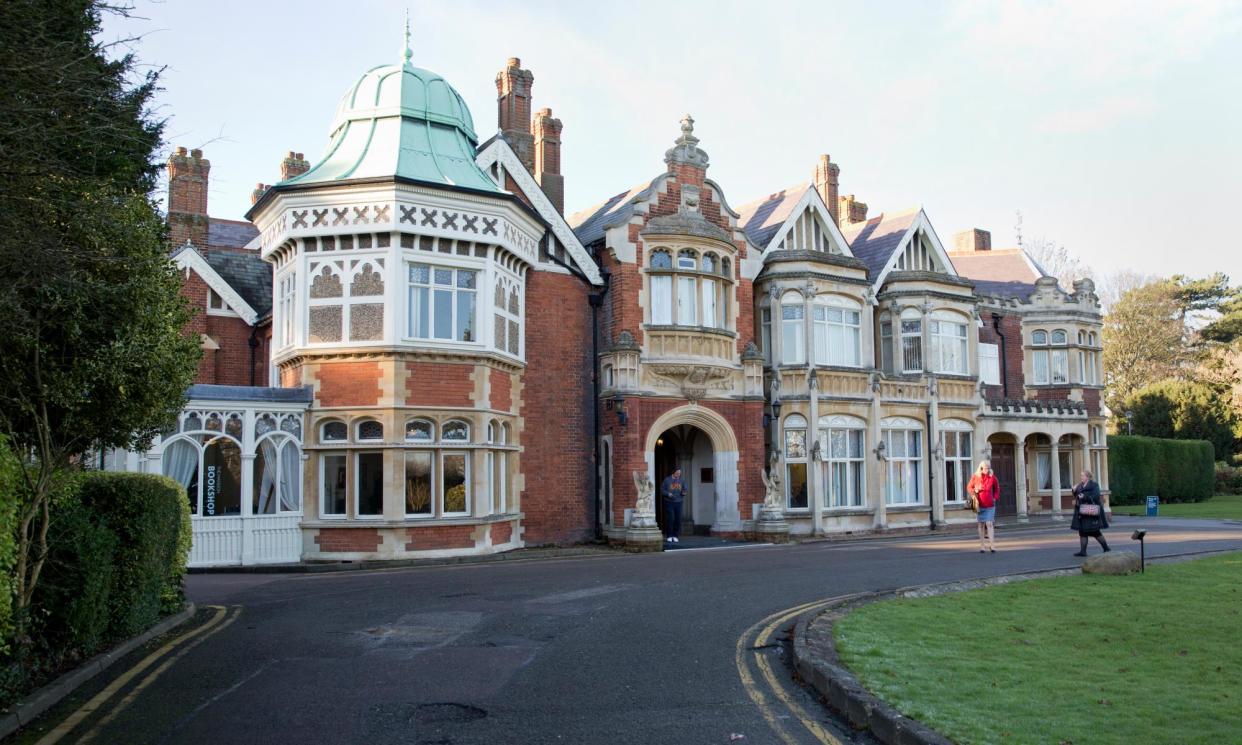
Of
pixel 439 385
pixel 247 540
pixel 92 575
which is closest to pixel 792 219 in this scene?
pixel 439 385

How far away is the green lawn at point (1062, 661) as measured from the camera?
659cm

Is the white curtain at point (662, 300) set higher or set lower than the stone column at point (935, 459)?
higher

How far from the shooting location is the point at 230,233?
104 ft

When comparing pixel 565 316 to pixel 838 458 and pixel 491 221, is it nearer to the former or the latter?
pixel 491 221

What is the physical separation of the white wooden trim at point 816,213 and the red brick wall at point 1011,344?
394 inches

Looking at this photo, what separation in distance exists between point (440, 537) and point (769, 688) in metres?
12.3

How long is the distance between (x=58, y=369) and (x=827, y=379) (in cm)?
2106

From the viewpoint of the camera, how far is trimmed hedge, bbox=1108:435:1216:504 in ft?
Result: 140

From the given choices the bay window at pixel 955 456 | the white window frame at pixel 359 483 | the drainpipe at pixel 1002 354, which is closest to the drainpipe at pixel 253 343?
the white window frame at pixel 359 483

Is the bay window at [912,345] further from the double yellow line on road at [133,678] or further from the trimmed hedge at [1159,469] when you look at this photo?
the double yellow line on road at [133,678]

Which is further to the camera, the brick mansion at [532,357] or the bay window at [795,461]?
the bay window at [795,461]

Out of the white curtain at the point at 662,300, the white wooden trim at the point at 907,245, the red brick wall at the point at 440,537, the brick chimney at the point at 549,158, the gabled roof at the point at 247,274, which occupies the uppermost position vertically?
the brick chimney at the point at 549,158

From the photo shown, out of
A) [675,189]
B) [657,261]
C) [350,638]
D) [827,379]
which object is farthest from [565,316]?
[350,638]

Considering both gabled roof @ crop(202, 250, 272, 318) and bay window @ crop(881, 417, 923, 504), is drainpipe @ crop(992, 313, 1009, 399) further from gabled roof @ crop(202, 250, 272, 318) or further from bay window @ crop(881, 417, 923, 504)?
gabled roof @ crop(202, 250, 272, 318)
